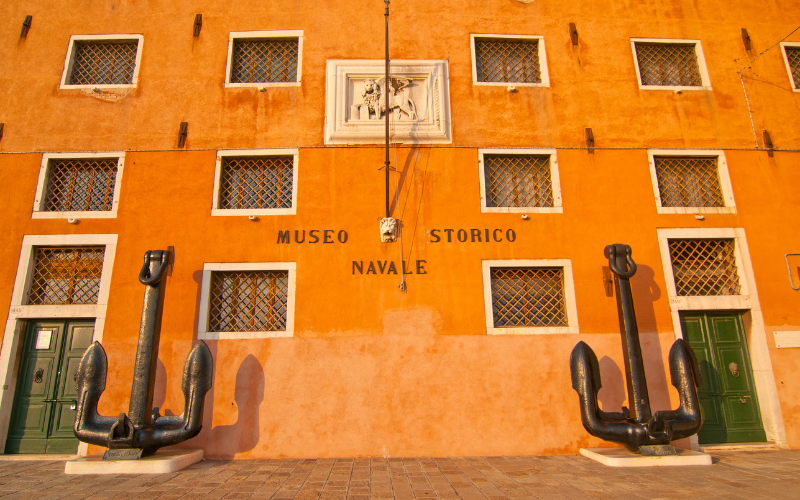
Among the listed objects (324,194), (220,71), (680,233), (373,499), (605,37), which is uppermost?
(605,37)

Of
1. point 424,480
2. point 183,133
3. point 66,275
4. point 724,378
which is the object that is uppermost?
point 183,133

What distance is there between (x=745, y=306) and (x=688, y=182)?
209cm

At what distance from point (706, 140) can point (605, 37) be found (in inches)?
96.1

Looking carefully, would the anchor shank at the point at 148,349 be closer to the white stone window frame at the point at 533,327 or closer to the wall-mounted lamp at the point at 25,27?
the white stone window frame at the point at 533,327

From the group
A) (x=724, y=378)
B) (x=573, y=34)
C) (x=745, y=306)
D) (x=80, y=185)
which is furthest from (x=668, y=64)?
(x=80, y=185)

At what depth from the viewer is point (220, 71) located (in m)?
7.69

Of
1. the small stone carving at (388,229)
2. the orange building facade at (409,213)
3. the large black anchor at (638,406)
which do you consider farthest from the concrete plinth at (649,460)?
the small stone carving at (388,229)

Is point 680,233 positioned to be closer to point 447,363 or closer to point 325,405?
point 447,363

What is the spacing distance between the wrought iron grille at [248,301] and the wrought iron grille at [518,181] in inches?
138

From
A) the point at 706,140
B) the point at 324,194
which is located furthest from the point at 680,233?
the point at 324,194

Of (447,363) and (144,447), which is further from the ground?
(447,363)

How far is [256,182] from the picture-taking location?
7316 millimetres

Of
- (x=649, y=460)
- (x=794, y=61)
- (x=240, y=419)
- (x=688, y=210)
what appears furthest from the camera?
(x=794, y=61)

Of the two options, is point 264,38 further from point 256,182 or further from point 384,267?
point 384,267
